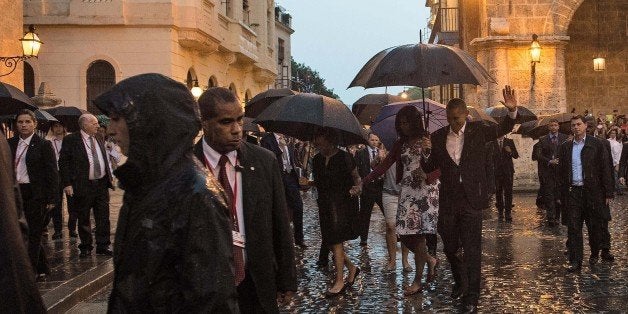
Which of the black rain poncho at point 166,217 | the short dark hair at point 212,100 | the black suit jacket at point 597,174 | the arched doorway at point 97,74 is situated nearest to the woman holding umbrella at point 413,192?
the black suit jacket at point 597,174

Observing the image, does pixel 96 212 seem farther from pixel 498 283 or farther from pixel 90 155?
pixel 498 283

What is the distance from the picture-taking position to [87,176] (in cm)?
1130

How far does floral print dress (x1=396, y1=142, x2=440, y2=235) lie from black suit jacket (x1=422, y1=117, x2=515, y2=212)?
1.69 feet

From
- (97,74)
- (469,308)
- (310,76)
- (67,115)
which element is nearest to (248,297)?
(469,308)

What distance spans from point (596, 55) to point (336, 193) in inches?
878

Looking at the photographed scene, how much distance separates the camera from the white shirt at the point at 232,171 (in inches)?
175

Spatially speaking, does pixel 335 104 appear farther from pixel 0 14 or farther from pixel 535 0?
pixel 535 0

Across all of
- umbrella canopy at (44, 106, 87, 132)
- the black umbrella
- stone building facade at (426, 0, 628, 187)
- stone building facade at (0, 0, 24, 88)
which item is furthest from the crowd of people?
stone building facade at (426, 0, 628, 187)

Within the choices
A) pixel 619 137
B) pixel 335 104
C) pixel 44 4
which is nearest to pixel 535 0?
pixel 619 137

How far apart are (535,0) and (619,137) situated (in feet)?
14.9

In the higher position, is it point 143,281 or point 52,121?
point 52,121

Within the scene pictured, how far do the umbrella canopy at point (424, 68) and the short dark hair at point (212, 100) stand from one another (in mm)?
4080

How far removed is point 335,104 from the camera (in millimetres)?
8602

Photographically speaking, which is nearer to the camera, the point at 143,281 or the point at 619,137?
the point at 143,281
